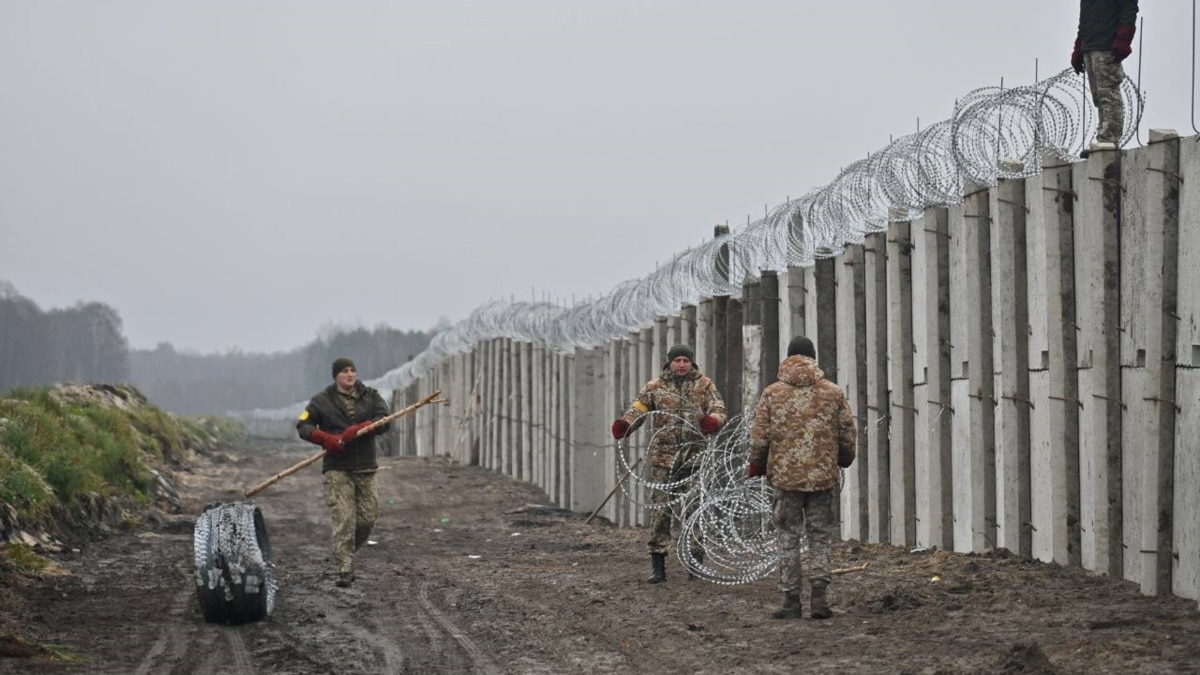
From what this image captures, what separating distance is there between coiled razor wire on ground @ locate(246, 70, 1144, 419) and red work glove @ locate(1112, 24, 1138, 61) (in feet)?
0.51

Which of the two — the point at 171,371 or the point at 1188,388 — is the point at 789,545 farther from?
the point at 171,371

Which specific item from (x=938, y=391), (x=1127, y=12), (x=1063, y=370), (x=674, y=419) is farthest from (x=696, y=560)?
(x=1127, y=12)

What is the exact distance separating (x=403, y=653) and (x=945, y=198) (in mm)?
4999

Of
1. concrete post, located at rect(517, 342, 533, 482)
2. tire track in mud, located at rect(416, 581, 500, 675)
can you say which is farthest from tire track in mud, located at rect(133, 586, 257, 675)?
concrete post, located at rect(517, 342, 533, 482)

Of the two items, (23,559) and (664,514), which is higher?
(664,514)

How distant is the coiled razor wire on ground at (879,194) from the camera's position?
9.80 meters

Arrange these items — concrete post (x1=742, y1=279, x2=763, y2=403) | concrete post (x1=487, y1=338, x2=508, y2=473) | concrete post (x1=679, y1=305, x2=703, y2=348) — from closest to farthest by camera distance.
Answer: concrete post (x1=742, y1=279, x2=763, y2=403) → concrete post (x1=679, y1=305, x2=703, y2=348) → concrete post (x1=487, y1=338, x2=508, y2=473)

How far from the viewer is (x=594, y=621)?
380 inches

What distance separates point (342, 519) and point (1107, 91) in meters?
6.28

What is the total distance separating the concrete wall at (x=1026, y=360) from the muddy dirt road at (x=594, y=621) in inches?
11.2

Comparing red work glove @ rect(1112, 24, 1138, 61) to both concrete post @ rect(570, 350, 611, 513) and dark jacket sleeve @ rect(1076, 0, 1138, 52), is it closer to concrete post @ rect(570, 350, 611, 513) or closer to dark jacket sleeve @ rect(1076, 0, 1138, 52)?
dark jacket sleeve @ rect(1076, 0, 1138, 52)

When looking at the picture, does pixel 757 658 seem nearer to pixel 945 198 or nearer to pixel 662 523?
pixel 662 523

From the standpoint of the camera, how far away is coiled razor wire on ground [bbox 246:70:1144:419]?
32.1 feet

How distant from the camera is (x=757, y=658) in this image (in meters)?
7.87
